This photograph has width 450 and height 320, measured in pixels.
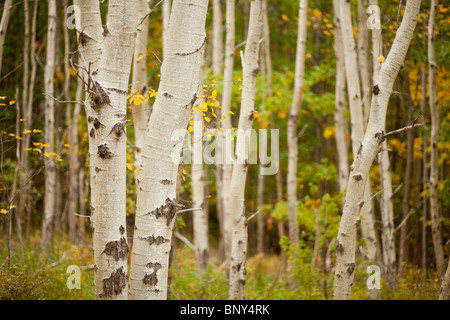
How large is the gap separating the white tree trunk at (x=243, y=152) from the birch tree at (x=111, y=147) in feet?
6.00

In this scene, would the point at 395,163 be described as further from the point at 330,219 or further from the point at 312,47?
the point at 330,219

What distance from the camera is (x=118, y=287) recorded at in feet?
7.80

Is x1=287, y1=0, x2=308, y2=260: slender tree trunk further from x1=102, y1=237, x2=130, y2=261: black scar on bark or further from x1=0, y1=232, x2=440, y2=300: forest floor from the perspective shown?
x1=102, y1=237, x2=130, y2=261: black scar on bark

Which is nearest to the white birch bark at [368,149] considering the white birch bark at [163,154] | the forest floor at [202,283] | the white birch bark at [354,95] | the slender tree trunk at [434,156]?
the forest floor at [202,283]

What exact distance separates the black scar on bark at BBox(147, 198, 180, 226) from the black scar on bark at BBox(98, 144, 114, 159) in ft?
1.50

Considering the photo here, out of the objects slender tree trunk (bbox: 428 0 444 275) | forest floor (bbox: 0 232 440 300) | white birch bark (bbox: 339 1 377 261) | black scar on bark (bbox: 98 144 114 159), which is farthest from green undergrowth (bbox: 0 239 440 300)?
black scar on bark (bbox: 98 144 114 159)

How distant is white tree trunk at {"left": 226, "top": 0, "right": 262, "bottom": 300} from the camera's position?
407 centimetres

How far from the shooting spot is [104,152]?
2.33 m

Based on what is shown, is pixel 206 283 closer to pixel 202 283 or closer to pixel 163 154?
pixel 202 283

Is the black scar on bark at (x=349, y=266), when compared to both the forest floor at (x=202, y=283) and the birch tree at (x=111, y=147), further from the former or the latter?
the birch tree at (x=111, y=147)

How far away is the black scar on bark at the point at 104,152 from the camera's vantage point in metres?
2.32

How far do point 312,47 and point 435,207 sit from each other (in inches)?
271

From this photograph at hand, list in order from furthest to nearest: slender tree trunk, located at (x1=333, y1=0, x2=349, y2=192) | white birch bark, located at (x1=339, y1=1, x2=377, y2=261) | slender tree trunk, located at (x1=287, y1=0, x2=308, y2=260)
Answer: slender tree trunk, located at (x1=333, y1=0, x2=349, y2=192) → slender tree trunk, located at (x1=287, y1=0, x2=308, y2=260) → white birch bark, located at (x1=339, y1=1, x2=377, y2=261)
